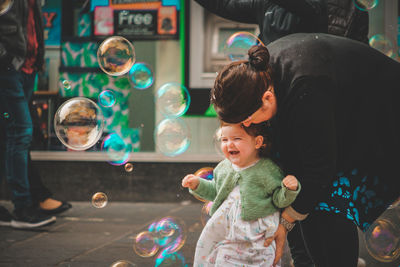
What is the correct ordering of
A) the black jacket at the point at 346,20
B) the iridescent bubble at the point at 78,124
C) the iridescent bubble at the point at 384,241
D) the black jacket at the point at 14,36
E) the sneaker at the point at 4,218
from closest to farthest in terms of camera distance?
the black jacket at the point at 346,20 → the iridescent bubble at the point at 384,241 → the iridescent bubble at the point at 78,124 → the black jacket at the point at 14,36 → the sneaker at the point at 4,218

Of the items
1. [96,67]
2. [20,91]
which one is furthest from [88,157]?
[20,91]

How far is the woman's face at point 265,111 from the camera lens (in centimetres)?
177

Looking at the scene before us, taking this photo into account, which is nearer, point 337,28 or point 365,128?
point 365,128

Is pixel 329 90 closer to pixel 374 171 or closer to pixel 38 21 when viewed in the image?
pixel 374 171

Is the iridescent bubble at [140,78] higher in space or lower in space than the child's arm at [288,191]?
higher

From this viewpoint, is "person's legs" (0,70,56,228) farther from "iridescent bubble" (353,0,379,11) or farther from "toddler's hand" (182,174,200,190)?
"iridescent bubble" (353,0,379,11)

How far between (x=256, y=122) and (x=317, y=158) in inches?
10.8

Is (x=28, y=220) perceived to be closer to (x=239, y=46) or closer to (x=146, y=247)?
(x=146, y=247)

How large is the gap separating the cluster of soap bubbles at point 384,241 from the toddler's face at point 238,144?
100cm

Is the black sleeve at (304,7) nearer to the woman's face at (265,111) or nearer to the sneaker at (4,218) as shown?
the woman's face at (265,111)

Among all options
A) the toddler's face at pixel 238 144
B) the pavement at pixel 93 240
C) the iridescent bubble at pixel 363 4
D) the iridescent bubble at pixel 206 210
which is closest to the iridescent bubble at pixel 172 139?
the pavement at pixel 93 240

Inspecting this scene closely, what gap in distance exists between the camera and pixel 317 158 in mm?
1729

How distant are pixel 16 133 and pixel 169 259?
1.71 m

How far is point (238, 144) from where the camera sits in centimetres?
189
